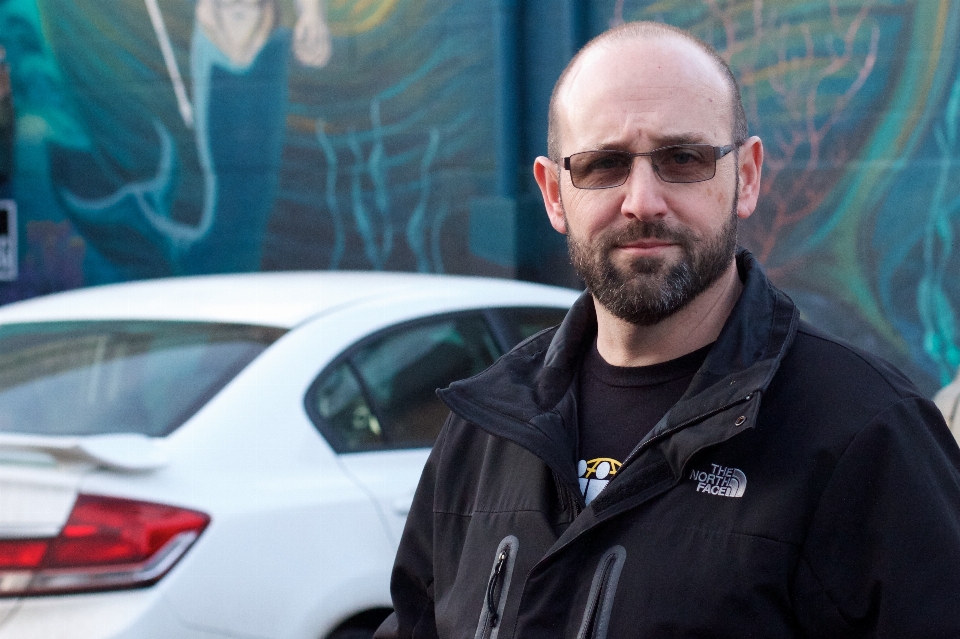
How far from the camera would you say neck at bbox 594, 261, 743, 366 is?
1.90 meters

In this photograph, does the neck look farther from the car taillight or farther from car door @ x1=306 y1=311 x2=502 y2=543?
car door @ x1=306 y1=311 x2=502 y2=543

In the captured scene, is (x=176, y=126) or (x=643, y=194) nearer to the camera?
(x=643, y=194)

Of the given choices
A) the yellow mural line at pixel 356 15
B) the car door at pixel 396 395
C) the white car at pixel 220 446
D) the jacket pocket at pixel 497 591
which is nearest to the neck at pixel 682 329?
the jacket pocket at pixel 497 591

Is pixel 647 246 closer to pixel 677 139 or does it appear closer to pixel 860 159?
pixel 677 139

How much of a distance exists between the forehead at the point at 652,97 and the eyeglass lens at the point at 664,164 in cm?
2

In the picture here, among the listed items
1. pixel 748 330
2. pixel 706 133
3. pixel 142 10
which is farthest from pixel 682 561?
pixel 142 10

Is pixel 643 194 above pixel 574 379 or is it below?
above

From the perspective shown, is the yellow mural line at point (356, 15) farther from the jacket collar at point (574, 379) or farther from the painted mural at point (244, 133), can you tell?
the jacket collar at point (574, 379)

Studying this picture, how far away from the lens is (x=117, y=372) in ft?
11.2

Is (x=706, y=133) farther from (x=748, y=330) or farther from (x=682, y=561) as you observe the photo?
(x=682, y=561)

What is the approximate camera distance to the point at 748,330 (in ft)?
5.94

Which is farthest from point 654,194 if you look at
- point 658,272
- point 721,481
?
point 721,481

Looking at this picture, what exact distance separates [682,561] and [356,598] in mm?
1774

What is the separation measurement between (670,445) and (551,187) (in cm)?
69
